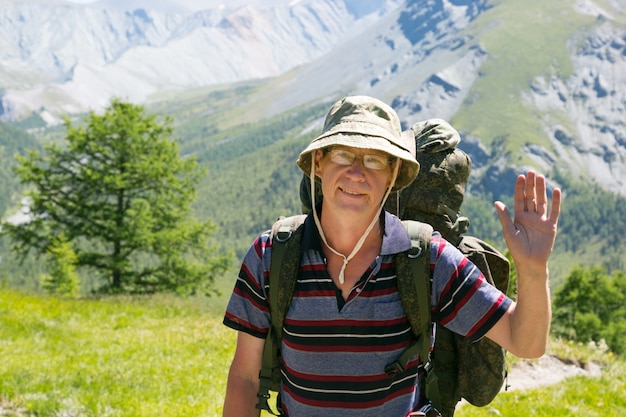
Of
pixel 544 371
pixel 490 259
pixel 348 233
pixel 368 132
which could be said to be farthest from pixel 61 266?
pixel 368 132

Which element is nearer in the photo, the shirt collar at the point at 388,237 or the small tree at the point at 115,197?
the shirt collar at the point at 388,237

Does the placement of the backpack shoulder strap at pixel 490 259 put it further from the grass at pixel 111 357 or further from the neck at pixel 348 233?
the grass at pixel 111 357

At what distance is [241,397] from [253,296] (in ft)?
2.09

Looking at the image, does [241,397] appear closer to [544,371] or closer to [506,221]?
[506,221]

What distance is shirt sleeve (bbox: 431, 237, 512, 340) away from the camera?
10.5ft

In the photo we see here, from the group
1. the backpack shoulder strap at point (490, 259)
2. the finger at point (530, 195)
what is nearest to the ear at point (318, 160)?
the finger at point (530, 195)

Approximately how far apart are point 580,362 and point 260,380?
1091 centimetres

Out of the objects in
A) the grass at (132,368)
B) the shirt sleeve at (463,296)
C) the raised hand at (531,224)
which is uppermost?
the raised hand at (531,224)

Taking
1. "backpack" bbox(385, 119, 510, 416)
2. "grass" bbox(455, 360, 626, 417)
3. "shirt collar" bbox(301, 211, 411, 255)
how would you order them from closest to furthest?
"shirt collar" bbox(301, 211, 411, 255), "backpack" bbox(385, 119, 510, 416), "grass" bbox(455, 360, 626, 417)

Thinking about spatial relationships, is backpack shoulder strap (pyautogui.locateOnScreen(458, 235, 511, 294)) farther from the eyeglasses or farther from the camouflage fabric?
the eyeglasses

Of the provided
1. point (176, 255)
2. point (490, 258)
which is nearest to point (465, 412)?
point (490, 258)

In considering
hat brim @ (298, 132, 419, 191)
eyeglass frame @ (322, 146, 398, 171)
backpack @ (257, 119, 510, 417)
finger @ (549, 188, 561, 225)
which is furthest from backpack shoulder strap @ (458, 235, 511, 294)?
eyeglass frame @ (322, 146, 398, 171)

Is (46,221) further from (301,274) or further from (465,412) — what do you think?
(301,274)

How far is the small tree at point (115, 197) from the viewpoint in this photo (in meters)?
29.4
